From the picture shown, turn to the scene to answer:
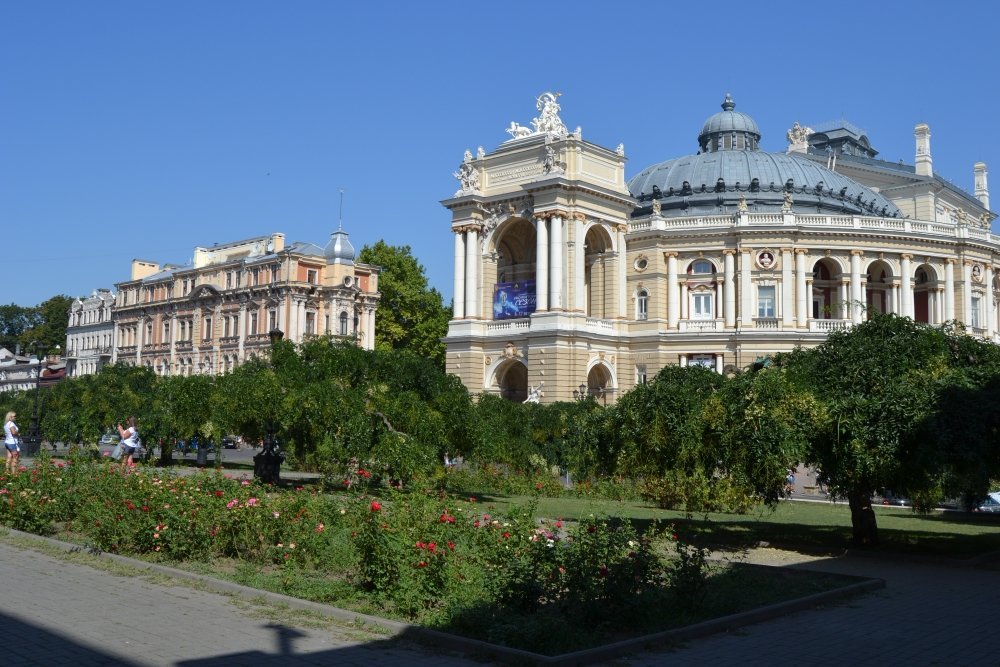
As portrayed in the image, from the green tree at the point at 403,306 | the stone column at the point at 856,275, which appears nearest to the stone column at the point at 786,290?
the stone column at the point at 856,275

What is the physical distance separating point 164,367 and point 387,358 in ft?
202

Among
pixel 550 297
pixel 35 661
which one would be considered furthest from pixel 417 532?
pixel 550 297

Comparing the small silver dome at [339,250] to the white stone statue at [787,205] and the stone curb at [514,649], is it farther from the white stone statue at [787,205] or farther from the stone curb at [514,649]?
the stone curb at [514,649]

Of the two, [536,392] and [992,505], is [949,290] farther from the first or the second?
[992,505]

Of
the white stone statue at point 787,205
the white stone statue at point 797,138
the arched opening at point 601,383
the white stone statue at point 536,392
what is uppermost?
the white stone statue at point 797,138

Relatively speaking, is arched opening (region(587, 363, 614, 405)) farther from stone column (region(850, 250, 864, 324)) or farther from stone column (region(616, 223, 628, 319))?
stone column (region(850, 250, 864, 324))

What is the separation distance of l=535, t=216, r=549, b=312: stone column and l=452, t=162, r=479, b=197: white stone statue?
5.49 meters

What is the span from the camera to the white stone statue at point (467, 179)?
181 ft

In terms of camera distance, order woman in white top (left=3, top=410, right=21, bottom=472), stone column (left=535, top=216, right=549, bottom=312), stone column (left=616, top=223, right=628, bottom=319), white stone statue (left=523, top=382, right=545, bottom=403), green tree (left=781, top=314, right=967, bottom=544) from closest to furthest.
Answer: green tree (left=781, top=314, right=967, bottom=544)
woman in white top (left=3, top=410, right=21, bottom=472)
white stone statue (left=523, top=382, right=545, bottom=403)
stone column (left=535, top=216, right=549, bottom=312)
stone column (left=616, top=223, right=628, bottom=319)

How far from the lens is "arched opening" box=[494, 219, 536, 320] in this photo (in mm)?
53719

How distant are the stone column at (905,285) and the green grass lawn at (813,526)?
26.5m

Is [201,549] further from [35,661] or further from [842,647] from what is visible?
[842,647]

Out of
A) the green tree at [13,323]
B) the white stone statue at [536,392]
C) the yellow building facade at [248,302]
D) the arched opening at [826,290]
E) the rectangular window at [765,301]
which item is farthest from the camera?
the green tree at [13,323]

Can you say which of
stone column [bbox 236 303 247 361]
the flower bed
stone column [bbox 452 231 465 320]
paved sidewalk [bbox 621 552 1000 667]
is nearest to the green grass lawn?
the flower bed
